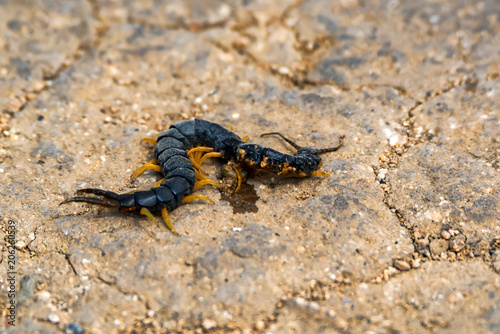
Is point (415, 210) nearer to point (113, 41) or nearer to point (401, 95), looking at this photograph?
point (401, 95)

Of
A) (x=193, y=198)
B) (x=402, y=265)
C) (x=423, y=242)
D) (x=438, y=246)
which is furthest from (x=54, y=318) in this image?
(x=438, y=246)

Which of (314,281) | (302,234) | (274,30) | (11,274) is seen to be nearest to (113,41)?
(274,30)

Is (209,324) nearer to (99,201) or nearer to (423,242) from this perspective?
(99,201)

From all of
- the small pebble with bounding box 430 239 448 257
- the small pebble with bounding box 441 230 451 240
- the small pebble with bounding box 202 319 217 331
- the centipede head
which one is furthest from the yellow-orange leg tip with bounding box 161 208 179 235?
the small pebble with bounding box 441 230 451 240

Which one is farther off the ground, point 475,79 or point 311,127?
point 475,79

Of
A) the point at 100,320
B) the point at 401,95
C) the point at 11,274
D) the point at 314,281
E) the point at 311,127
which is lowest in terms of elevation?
the point at 11,274

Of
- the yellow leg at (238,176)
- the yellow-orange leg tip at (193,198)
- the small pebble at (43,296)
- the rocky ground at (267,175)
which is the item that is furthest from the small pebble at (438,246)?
the small pebble at (43,296)
